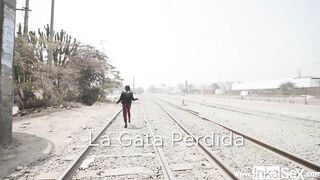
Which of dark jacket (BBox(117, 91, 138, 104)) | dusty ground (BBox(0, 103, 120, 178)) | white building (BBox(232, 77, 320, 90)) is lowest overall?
dusty ground (BBox(0, 103, 120, 178))

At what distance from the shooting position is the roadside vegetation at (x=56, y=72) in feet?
61.5

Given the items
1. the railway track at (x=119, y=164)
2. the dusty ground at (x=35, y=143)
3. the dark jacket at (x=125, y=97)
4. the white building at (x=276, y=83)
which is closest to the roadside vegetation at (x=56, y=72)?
the dusty ground at (x=35, y=143)

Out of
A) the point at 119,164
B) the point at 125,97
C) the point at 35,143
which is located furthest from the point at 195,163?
the point at 125,97

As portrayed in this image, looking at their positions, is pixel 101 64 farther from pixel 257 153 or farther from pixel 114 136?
pixel 257 153

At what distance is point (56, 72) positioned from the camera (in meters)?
22.2

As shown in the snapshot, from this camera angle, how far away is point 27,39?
19266 millimetres

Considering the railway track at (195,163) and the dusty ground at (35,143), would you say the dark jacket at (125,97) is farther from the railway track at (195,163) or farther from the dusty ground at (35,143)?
the railway track at (195,163)

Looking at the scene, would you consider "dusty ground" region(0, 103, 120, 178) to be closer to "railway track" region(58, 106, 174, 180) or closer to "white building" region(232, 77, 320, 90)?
"railway track" region(58, 106, 174, 180)

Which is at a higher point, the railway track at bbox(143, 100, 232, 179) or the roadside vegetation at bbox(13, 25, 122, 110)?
the roadside vegetation at bbox(13, 25, 122, 110)

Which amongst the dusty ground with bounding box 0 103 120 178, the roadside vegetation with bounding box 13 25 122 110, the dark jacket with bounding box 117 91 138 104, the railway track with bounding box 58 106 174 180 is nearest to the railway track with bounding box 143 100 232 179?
the railway track with bounding box 58 106 174 180

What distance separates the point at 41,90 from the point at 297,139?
17.3 m

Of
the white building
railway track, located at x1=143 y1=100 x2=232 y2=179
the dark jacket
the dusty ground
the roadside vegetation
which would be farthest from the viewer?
the white building

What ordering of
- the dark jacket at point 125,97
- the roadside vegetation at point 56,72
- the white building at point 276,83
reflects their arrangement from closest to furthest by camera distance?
the dark jacket at point 125,97
the roadside vegetation at point 56,72
the white building at point 276,83

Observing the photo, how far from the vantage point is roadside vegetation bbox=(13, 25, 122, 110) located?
61.5 feet
